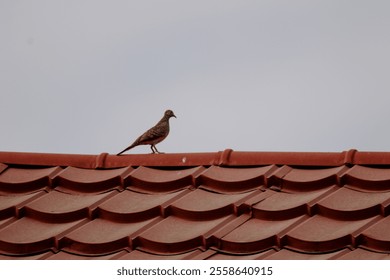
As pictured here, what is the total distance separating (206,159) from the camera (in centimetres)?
648

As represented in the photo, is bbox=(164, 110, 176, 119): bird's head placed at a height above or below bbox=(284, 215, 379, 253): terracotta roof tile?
A: above

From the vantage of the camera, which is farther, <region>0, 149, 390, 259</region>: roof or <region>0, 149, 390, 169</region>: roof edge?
<region>0, 149, 390, 169</region>: roof edge

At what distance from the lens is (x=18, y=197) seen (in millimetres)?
6344

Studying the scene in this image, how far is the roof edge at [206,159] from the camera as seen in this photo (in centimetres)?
616

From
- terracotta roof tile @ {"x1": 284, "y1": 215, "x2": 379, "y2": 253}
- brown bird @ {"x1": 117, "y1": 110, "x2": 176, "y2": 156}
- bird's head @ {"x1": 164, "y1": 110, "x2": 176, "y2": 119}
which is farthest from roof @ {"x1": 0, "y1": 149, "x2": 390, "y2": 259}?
bird's head @ {"x1": 164, "y1": 110, "x2": 176, "y2": 119}

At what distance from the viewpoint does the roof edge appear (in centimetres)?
616

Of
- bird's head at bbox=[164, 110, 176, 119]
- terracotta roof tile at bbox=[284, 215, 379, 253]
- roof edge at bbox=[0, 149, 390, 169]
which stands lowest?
terracotta roof tile at bbox=[284, 215, 379, 253]

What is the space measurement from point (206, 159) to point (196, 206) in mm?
642

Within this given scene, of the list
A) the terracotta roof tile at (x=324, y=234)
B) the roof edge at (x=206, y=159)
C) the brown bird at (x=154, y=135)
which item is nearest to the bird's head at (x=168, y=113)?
the brown bird at (x=154, y=135)

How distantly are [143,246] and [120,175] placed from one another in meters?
Answer: 0.95

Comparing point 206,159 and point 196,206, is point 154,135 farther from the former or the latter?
point 196,206

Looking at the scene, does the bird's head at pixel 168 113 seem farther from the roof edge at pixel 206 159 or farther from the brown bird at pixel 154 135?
the roof edge at pixel 206 159

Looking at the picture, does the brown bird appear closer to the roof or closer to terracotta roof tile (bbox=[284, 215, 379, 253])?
the roof
